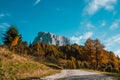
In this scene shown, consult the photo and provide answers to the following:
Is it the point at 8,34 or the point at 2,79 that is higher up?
the point at 8,34

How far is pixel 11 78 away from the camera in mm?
25750

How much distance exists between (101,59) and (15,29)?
2943cm

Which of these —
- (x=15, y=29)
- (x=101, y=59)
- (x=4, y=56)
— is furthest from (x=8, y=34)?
(x=4, y=56)

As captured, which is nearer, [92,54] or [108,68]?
[92,54]

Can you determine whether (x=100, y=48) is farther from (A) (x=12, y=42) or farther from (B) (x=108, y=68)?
(B) (x=108, y=68)

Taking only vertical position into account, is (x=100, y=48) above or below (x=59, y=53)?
below

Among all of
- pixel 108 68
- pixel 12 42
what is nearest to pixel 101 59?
pixel 12 42

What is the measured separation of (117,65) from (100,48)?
118 ft

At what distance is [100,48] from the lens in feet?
228

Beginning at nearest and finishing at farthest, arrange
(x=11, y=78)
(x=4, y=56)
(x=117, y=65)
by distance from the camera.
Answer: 1. (x=11, y=78)
2. (x=4, y=56)
3. (x=117, y=65)

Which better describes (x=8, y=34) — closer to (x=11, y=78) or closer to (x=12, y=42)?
(x=12, y=42)

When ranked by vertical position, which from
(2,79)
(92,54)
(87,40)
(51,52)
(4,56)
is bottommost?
(2,79)

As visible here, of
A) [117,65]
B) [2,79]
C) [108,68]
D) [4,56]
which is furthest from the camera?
[108,68]

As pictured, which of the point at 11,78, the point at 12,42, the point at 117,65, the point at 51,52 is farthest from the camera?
the point at 51,52
